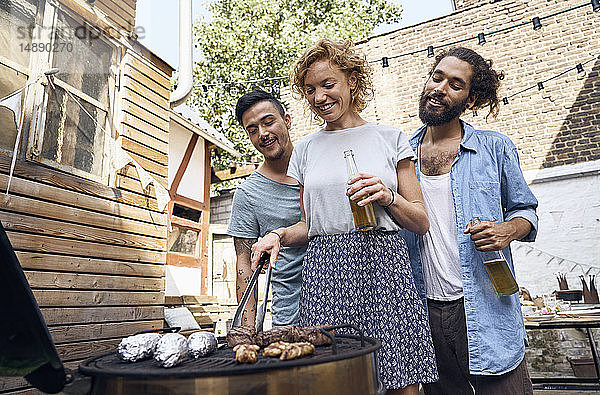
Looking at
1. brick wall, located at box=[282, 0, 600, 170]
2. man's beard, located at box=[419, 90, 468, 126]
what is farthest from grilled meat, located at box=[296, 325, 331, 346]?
brick wall, located at box=[282, 0, 600, 170]

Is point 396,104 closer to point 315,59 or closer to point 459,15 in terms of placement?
point 459,15

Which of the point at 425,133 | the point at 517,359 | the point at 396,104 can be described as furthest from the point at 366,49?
the point at 517,359

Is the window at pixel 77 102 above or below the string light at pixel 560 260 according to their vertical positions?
above

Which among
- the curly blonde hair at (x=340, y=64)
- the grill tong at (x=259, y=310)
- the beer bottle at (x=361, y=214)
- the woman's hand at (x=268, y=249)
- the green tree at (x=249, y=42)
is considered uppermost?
the green tree at (x=249, y=42)

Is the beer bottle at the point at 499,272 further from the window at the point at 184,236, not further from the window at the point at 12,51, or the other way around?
the window at the point at 184,236

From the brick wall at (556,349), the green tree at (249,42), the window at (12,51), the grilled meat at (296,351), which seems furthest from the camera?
the green tree at (249,42)

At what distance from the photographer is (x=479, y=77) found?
1939 millimetres

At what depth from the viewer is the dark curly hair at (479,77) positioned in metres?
1.92

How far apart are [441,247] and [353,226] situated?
57 cm

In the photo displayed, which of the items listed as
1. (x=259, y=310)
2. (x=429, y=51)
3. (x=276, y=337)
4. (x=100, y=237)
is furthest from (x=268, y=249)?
(x=429, y=51)

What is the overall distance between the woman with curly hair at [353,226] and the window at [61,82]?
274cm

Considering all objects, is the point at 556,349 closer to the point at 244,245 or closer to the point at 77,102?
the point at 244,245

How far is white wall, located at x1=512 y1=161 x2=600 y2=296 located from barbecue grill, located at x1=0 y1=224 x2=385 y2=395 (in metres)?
6.58

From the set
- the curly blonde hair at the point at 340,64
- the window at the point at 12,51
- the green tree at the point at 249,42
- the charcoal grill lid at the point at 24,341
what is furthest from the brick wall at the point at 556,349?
the green tree at the point at 249,42
